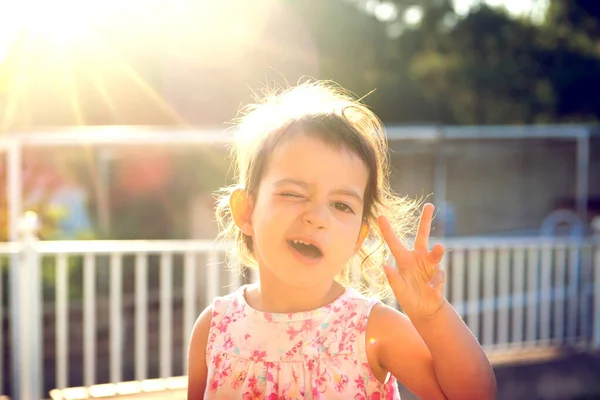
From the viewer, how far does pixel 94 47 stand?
400 inches

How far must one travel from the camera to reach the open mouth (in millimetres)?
1483

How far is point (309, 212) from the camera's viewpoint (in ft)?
4.78

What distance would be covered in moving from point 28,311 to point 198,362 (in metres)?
2.82

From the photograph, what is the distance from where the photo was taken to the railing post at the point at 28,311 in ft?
13.5

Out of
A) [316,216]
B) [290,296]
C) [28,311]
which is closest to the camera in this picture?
[316,216]

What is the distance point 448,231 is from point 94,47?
5633 millimetres

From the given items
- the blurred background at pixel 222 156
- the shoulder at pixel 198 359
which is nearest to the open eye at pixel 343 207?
the shoulder at pixel 198 359

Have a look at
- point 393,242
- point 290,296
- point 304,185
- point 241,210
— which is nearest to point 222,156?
point 241,210

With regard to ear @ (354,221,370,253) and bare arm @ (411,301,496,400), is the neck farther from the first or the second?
bare arm @ (411,301,496,400)

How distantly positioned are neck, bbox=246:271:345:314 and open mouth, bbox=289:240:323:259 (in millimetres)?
131

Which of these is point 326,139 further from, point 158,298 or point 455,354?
point 158,298

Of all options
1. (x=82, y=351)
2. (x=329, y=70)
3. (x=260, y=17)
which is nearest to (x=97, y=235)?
(x=82, y=351)

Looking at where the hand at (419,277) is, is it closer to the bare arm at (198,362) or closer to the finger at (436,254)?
the finger at (436,254)

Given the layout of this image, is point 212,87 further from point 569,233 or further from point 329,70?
point 569,233
